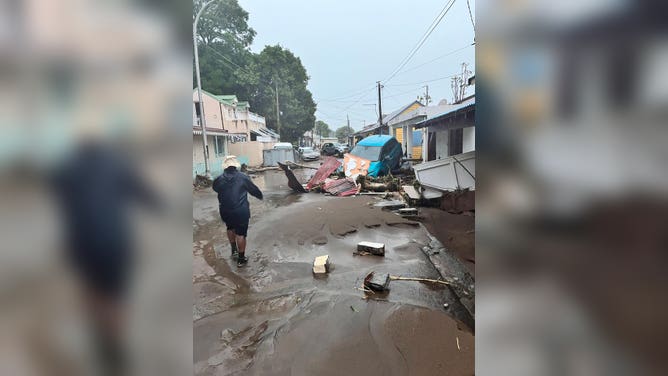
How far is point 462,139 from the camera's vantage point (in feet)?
39.4

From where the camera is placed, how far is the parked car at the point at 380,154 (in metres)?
14.2

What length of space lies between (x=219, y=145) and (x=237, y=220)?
584 inches

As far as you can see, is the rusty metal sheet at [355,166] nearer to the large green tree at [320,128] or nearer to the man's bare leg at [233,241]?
the man's bare leg at [233,241]

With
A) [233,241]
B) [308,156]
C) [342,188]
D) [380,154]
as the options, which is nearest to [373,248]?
[233,241]

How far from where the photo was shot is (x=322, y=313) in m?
3.48

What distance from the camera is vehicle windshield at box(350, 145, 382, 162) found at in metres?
14.4

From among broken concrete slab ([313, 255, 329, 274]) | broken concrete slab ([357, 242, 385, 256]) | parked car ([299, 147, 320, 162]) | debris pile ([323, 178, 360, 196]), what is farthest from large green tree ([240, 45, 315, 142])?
broken concrete slab ([313, 255, 329, 274])

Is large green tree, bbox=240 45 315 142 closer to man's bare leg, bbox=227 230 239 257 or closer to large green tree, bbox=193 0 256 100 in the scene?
large green tree, bbox=193 0 256 100

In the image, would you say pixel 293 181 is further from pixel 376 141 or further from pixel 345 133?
pixel 345 133
